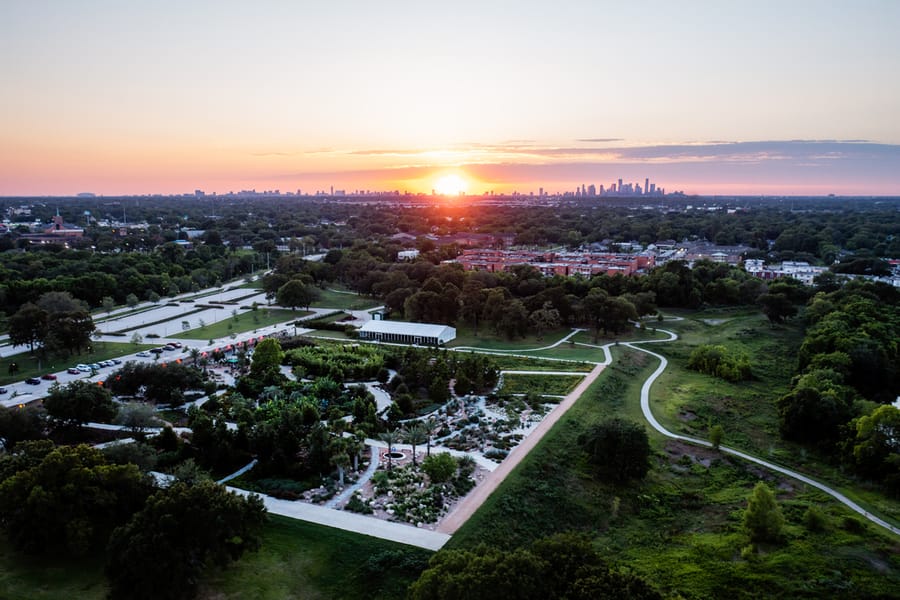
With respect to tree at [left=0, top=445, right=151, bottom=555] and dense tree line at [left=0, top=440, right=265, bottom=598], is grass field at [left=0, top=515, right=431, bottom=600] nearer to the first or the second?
dense tree line at [left=0, top=440, right=265, bottom=598]

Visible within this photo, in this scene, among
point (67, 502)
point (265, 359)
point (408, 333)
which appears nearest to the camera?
point (67, 502)

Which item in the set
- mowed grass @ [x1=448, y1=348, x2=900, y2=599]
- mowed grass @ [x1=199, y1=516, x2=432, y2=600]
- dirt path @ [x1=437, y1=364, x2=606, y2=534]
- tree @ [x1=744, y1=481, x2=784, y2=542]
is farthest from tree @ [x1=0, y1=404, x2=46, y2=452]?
tree @ [x1=744, y1=481, x2=784, y2=542]

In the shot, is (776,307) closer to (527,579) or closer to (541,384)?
(541,384)

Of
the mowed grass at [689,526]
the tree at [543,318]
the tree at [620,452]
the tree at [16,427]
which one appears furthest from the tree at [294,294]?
the tree at [620,452]

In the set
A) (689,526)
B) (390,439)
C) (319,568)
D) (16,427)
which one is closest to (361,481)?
(390,439)

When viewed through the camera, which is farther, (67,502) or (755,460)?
(755,460)

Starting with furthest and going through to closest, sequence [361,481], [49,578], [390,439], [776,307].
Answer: [776,307]
[390,439]
[361,481]
[49,578]

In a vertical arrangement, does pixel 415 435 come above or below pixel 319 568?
above

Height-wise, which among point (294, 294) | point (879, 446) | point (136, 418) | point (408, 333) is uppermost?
point (294, 294)
